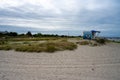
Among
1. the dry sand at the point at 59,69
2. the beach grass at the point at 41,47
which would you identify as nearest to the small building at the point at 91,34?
the beach grass at the point at 41,47

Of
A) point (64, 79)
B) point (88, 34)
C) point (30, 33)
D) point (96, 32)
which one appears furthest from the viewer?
point (30, 33)

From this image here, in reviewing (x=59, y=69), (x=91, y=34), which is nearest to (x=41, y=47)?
(x=59, y=69)

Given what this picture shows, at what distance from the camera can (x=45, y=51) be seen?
1798 centimetres

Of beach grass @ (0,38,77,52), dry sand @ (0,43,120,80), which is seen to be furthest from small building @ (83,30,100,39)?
dry sand @ (0,43,120,80)

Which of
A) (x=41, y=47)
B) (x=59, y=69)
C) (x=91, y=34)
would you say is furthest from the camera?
(x=91, y=34)

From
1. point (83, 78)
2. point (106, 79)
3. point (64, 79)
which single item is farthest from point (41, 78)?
point (106, 79)

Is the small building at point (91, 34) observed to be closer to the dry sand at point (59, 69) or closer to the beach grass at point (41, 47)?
the beach grass at point (41, 47)

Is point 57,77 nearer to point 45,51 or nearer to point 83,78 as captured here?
point 83,78

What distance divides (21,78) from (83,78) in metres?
2.53

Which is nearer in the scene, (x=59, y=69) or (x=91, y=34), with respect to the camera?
(x=59, y=69)

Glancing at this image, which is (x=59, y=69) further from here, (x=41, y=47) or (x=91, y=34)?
(x=91, y=34)

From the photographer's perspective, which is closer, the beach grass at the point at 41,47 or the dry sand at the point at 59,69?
the dry sand at the point at 59,69

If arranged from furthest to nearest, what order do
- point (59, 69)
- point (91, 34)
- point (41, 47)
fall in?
point (91, 34) → point (41, 47) → point (59, 69)

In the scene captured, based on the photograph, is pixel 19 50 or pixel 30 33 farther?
pixel 30 33
